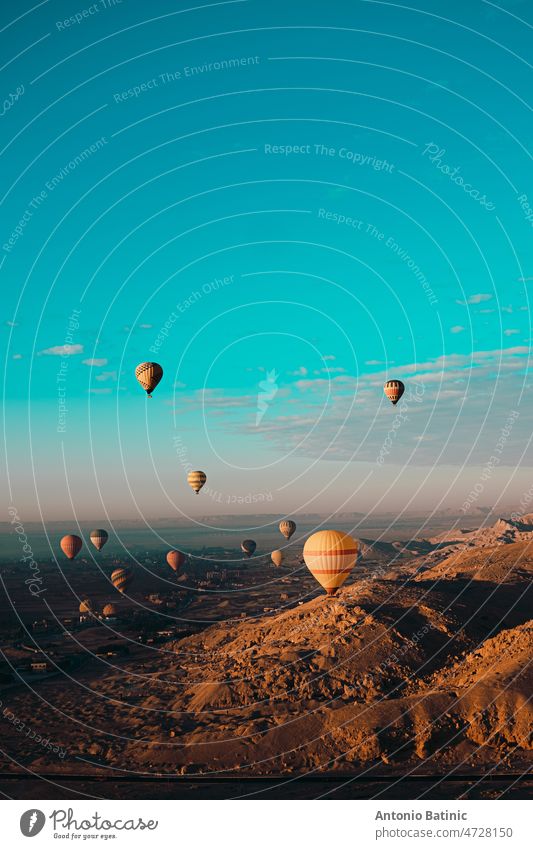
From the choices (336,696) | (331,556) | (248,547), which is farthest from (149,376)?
(248,547)

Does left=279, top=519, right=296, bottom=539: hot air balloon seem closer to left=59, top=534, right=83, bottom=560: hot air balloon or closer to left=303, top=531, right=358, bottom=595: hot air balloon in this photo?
left=59, top=534, right=83, bottom=560: hot air balloon

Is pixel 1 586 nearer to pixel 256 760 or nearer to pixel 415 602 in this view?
pixel 415 602

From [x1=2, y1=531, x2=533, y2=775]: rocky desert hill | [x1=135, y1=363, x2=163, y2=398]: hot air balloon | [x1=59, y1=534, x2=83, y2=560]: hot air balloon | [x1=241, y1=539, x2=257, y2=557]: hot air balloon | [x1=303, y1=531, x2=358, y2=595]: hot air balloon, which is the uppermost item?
[x1=135, y1=363, x2=163, y2=398]: hot air balloon

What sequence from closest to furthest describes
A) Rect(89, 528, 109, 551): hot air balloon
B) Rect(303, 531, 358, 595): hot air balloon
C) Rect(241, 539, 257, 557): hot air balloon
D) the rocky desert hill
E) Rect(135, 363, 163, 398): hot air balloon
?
the rocky desert hill → Rect(303, 531, 358, 595): hot air balloon → Rect(135, 363, 163, 398): hot air balloon → Rect(89, 528, 109, 551): hot air balloon → Rect(241, 539, 257, 557): hot air balloon

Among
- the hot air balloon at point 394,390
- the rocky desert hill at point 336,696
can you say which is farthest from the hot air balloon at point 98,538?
the hot air balloon at point 394,390

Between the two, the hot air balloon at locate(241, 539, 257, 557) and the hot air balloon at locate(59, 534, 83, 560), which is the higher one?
the hot air balloon at locate(241, 539, 257, 557)

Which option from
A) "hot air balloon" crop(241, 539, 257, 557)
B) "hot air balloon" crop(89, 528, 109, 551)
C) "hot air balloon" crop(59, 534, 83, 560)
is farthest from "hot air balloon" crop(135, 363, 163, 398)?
"hot air balloon" crop(241, 539, 257, 557)
